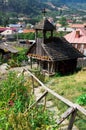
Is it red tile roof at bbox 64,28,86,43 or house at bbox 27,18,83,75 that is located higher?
house at bbox 27,18,83,75

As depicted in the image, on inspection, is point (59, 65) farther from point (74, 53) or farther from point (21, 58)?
point (21, 58)

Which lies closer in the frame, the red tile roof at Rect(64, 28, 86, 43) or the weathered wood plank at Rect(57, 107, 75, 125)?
the weathered wood plank at Rect(57, 107, 75, 125)

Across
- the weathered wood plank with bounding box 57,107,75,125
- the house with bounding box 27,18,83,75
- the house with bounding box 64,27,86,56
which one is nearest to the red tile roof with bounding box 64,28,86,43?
the house with bounding box 64,27,86,56

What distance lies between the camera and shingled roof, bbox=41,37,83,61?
102 ft

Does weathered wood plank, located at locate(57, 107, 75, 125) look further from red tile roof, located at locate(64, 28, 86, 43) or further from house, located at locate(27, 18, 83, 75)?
A: red tile roof, located at locate(64, 28, 86, 43)

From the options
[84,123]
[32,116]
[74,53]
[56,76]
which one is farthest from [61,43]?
[32,116]

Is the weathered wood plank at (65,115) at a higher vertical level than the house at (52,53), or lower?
higher

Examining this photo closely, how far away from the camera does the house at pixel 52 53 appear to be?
31375 mm

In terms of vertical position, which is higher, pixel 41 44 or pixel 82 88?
pixel 82 88

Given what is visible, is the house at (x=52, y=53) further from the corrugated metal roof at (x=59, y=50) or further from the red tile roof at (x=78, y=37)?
the red tile roof at (x=78, y=37)

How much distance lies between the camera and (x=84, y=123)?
1120cm

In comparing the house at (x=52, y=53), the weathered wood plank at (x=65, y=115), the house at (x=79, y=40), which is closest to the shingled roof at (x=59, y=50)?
the house at (x=52, y=53)

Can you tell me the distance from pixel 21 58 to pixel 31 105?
38727 mm

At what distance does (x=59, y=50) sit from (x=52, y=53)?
1168 mm
